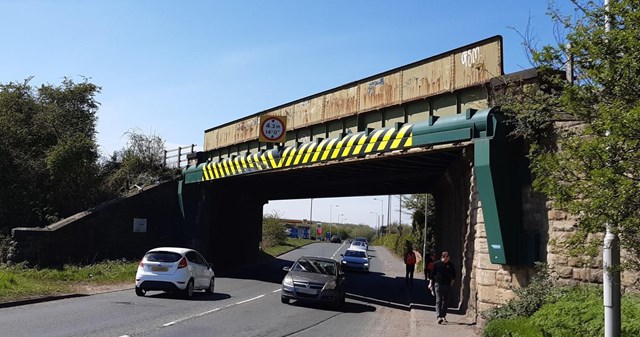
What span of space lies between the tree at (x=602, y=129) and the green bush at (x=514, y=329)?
117 inches

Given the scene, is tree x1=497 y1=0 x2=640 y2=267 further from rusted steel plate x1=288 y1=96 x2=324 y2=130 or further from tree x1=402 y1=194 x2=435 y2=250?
tree x1=402 y1=194 x2=435 y2=250

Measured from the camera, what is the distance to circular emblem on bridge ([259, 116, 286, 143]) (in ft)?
71.6

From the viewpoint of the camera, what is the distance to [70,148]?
2789cm

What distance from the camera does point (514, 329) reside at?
358 inches

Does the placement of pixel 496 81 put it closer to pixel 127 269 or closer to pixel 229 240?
pixel 127 269

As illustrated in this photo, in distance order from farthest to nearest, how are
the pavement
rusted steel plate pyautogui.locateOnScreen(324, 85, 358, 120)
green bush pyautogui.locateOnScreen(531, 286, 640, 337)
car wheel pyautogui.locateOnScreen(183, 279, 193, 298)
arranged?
rusted steel plate pyautogui.locateOnScreen(324, 85, 358, 120) → car wheel pyautogui.locateOnScreen(183, 279, 193, 298) → the pavement → green bush pyautogui.locateOnScreen(531, 286, 640, 337)

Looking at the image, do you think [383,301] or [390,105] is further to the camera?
[383,301]

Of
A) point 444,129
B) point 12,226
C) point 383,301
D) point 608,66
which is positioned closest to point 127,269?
point 12,226

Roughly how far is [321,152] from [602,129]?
14.1 m

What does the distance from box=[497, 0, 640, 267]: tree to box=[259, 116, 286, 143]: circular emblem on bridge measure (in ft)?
52.2

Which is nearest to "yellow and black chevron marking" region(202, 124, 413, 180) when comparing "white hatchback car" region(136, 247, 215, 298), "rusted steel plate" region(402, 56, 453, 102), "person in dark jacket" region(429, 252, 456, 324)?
"rusted steel plate" region(402, 56, 453, 102)

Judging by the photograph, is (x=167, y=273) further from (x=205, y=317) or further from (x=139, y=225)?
(x=139, y=225)

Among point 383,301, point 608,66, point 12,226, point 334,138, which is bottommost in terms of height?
point 383,301

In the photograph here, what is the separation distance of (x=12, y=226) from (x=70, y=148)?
14.1ft
